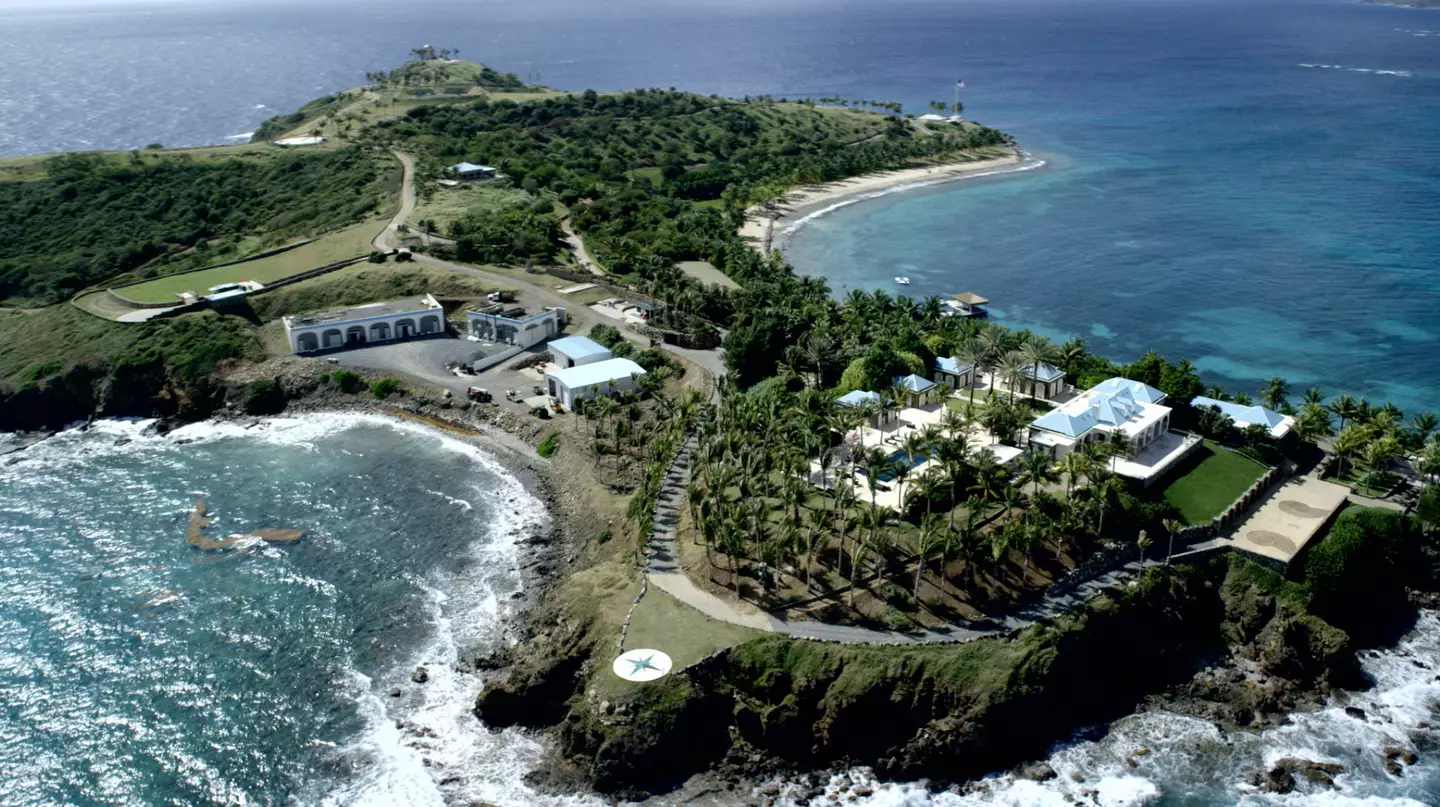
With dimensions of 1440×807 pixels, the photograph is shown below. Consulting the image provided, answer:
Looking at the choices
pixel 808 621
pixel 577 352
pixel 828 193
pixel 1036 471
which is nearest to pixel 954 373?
pixel 1036 471

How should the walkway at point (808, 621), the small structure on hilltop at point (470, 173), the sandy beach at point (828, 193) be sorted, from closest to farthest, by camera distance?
the walkway at point (808, 621)
the sandy beach at point (828, 193)
the small structure on hilltop at point (470, 173)

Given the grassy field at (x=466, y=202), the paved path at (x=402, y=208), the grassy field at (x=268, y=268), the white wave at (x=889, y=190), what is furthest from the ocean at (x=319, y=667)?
the white wave at (x=889, y=190)

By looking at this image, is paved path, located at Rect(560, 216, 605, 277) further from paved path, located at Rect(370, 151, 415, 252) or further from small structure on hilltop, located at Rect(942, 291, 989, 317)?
small structure on hilltop, located at Rect(942, 291, 989, 317)

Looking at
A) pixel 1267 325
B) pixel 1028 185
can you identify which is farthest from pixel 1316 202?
pixel 1267 325

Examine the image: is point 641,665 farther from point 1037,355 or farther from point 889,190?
point 889,190

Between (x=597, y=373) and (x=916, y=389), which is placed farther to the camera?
(x=597, y=373)

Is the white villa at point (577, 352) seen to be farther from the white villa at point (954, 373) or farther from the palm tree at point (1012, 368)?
the palm tree at point (1012, 368)

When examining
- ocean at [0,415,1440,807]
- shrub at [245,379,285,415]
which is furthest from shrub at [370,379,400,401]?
ocean at [0,415,1440,807]
